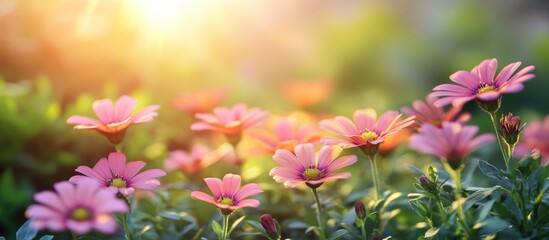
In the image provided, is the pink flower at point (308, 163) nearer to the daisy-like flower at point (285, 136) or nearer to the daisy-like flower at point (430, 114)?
the daisy-like flower at point (285, 136)

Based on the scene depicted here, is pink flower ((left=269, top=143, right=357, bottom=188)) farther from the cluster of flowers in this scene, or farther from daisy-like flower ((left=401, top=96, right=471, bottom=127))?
daisy-like flower ((left=401, top=96, right=471, bottom=127))

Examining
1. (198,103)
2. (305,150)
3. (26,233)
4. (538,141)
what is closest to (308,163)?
(305,150)

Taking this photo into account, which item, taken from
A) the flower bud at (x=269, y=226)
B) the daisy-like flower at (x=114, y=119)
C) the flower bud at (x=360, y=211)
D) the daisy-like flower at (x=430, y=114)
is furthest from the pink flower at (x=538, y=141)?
the daisy-like flower at (x=114, y=119)

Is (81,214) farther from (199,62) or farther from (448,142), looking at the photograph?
(199,62)

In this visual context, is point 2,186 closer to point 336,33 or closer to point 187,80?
point 187,80

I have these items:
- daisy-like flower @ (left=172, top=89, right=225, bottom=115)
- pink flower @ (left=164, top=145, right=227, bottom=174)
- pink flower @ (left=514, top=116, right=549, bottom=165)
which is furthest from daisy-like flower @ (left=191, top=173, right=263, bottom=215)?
pink flower @ (left=514, top=116, right=549, bottom=165)

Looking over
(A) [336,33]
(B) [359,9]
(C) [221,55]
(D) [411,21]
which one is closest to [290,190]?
(C) [221,55]

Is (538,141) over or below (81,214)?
below
